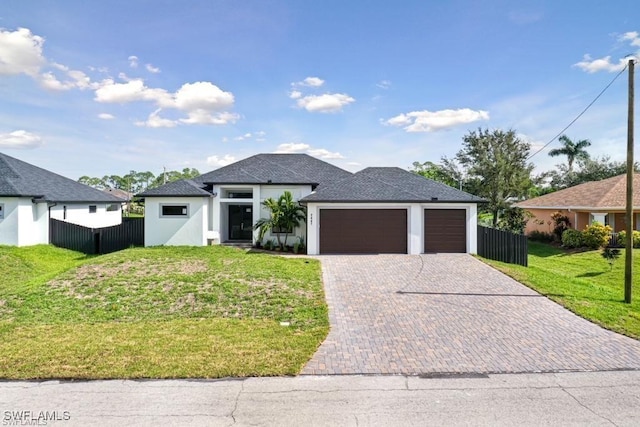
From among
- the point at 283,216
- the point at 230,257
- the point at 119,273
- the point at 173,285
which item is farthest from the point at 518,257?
the point at 119,273

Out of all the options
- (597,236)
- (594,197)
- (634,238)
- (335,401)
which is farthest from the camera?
(594,197)

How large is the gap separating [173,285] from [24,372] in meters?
5.08

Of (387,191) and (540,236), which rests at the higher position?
(387,191)

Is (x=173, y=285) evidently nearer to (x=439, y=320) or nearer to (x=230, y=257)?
(x=230, y=257)

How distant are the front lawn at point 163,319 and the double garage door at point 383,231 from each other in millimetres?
3002

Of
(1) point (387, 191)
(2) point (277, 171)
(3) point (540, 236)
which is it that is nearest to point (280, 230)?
(2) point (277, 171)

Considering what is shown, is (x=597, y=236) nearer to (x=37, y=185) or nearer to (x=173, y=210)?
(x=173, y=210)

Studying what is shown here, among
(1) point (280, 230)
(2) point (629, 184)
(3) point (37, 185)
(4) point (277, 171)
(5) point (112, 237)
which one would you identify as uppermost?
(4) point (277, 171)

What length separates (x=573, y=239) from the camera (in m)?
21.0

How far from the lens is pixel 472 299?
9.96 metres

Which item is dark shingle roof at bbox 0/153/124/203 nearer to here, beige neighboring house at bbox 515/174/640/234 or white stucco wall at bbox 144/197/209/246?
white stucco wall at bbox 144/197/209/246

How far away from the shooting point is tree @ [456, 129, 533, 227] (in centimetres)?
2609

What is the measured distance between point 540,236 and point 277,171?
64.4 feet

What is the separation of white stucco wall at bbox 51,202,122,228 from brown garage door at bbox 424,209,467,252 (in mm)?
20569
